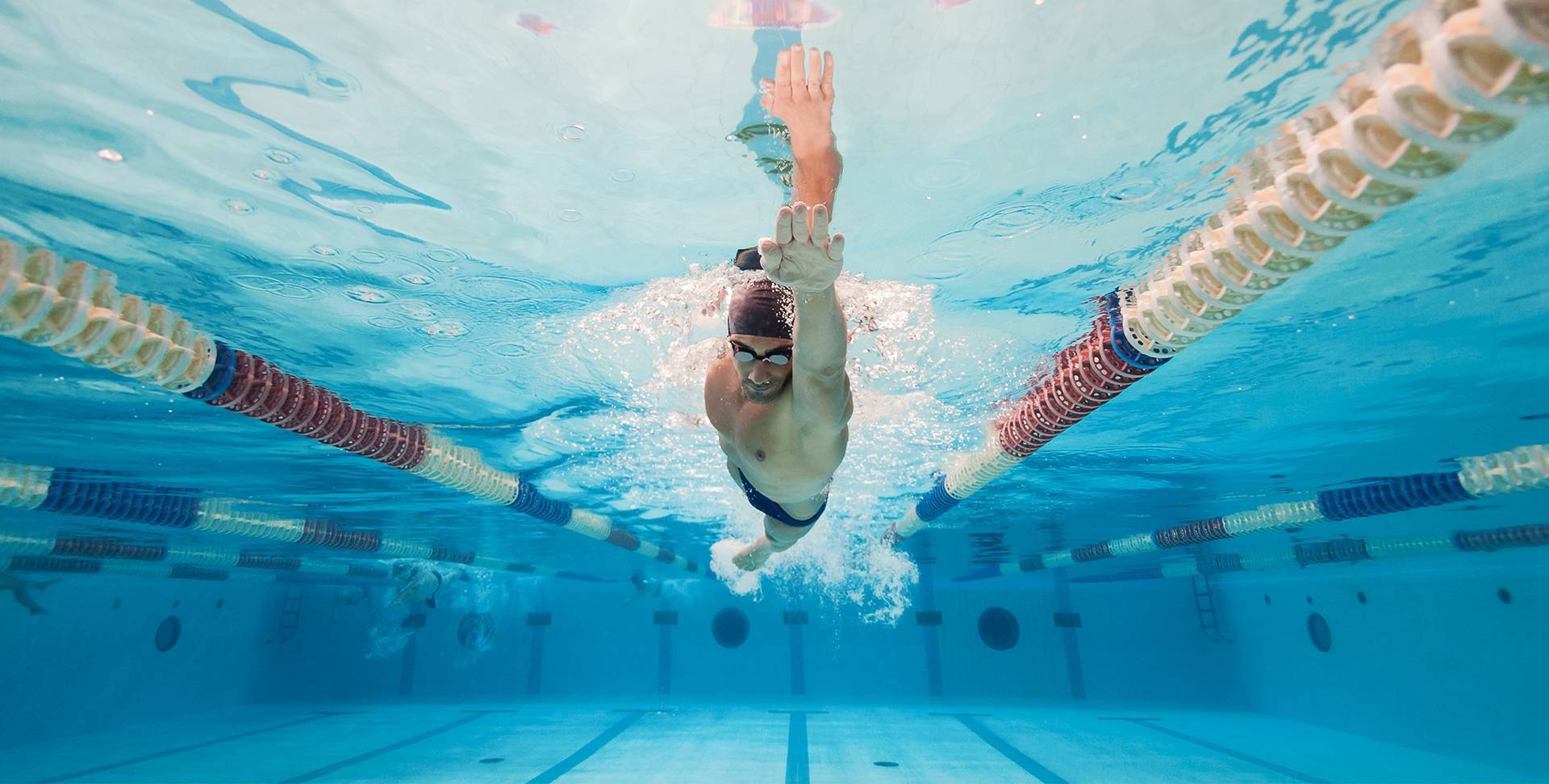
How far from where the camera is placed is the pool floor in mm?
10766

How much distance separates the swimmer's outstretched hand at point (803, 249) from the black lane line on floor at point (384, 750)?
12869 millimetres

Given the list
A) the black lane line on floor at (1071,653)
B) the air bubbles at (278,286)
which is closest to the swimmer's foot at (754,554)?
the air bubbles at (278,286)

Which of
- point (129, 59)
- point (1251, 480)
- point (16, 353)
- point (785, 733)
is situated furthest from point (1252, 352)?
point (16, 353)

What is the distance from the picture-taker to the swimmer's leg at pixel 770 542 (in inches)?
235

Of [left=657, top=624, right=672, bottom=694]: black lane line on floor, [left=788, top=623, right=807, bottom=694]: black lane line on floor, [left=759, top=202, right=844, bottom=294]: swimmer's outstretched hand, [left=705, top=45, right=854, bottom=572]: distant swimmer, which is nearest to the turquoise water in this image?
[left=705, top=45, right=854, bottom=572]: distant swimmer

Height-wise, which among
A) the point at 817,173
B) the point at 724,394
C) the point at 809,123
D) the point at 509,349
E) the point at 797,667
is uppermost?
the point at 509,349

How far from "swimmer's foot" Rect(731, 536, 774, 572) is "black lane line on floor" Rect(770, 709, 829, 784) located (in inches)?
178

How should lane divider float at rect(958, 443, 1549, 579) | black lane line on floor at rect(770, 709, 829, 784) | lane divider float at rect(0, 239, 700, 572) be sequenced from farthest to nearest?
black lane line on floor at rect(770, 709, 829, 784) → lane divider float at rect(958, 443, 1549, 579) → lane divider float at rect(0, 239, 700, 572)

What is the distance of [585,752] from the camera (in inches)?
490

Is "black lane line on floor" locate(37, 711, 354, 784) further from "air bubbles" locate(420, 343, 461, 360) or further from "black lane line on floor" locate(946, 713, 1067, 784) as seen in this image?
"black lane line on floor" locate(946, 713, 1067, 784)

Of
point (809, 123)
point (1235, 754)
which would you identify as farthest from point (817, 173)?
point (1235, 754)

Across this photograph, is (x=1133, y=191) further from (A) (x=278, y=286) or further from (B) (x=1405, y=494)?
(B) (x=1405, y=494)

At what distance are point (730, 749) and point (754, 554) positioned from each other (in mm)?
7189

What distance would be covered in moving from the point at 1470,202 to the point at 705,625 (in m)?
24.5
